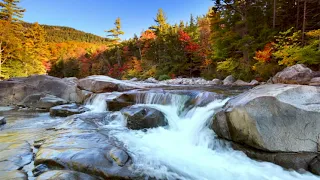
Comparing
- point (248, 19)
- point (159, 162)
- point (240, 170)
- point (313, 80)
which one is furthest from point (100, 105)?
point (248, 19)

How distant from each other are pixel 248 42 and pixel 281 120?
11838 mm

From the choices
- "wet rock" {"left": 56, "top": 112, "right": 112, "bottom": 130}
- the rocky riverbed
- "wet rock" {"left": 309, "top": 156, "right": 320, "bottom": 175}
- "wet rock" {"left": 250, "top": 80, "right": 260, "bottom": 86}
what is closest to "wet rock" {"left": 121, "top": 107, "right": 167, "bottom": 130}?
the rocky riverbed

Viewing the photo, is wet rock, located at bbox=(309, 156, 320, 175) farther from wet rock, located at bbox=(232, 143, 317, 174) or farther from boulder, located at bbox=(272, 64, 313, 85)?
boulder, located at bbox=(272, 64, 313, 85)

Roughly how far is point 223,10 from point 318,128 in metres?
14.4

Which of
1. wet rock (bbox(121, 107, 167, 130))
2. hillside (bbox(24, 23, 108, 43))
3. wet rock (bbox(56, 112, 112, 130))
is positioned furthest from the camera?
hillside (bbox(24, 23, 108, 43))

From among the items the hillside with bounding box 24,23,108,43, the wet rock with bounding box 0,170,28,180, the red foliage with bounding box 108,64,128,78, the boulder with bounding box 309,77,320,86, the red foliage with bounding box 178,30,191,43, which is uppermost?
the hillside with bounding box 24,23,108,43

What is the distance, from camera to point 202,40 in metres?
21.5

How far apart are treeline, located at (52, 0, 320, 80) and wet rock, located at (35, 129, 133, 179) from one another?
37.2 feet

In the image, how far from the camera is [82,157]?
370cm

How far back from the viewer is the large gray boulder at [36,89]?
12.0 metres

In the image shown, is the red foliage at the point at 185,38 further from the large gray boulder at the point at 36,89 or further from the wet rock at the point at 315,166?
the wet rock at the point at 315,166

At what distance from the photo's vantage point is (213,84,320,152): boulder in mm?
3873

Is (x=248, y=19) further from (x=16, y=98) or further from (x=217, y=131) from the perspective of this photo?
(x=16, y=98)

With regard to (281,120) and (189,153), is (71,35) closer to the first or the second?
(189,153)
